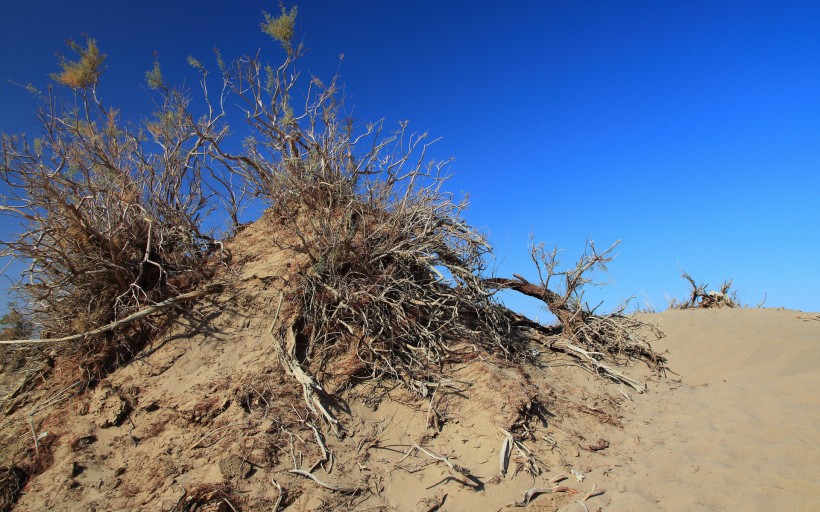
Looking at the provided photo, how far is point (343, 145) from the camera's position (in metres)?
5.45

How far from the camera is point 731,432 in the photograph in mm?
4383

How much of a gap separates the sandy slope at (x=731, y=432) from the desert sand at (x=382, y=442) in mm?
21

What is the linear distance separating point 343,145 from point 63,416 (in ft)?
12.2

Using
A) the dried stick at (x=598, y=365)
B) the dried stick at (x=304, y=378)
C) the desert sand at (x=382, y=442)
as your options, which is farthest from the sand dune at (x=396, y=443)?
the dried stick at (x=598, y=365)

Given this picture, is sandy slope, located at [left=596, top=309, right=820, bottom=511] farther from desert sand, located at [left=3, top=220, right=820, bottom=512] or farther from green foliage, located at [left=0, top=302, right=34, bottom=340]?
green foliage, located at [left=0, top=302, right=34, bottom=340]

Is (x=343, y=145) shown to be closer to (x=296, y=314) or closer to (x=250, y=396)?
(x=296, y=314)

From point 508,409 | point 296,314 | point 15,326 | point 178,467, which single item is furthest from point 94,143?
point 508,409

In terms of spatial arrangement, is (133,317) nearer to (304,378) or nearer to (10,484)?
(10,484)

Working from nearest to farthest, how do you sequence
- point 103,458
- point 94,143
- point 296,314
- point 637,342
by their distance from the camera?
point 103,458 → point 296,314 → point 94,143 → point 637,342

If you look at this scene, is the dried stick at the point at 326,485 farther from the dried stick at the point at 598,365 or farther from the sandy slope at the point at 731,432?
the dried stick at the point at 598,365

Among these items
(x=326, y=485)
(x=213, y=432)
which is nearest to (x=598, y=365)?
(x=326, y=485)

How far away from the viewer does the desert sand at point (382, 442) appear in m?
3.33

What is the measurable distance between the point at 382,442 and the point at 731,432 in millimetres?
3272

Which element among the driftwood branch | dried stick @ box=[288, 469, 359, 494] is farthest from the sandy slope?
the driftwood branch
